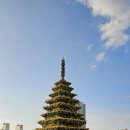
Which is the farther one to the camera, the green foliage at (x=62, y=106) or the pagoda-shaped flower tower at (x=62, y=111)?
the green foliage at (x=62, y=106)

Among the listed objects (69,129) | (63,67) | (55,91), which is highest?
(63,67)

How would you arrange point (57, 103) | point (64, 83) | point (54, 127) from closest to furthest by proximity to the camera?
point (54, 127)
point (57, 103)
point (64, 83)

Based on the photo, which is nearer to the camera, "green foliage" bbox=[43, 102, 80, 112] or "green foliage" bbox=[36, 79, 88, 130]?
"green foliage" bbox=[36, 79, 88, 130]

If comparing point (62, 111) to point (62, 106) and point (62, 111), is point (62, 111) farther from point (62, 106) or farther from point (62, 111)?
point (62, 106)

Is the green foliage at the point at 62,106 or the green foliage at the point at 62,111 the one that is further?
the green foliage at the point at 62,106

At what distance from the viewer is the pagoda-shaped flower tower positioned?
1889 inches

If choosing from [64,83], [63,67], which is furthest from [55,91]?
[63,67]

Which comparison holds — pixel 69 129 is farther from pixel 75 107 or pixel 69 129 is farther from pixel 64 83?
pixel 64 83

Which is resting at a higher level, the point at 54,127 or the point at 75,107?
the point at 75,107

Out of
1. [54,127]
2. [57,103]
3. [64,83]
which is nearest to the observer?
[54,127]

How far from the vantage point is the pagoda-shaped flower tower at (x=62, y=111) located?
48.0 m

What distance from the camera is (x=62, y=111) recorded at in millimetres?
49000

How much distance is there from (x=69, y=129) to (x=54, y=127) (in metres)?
2.92

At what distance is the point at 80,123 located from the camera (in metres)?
50.8
